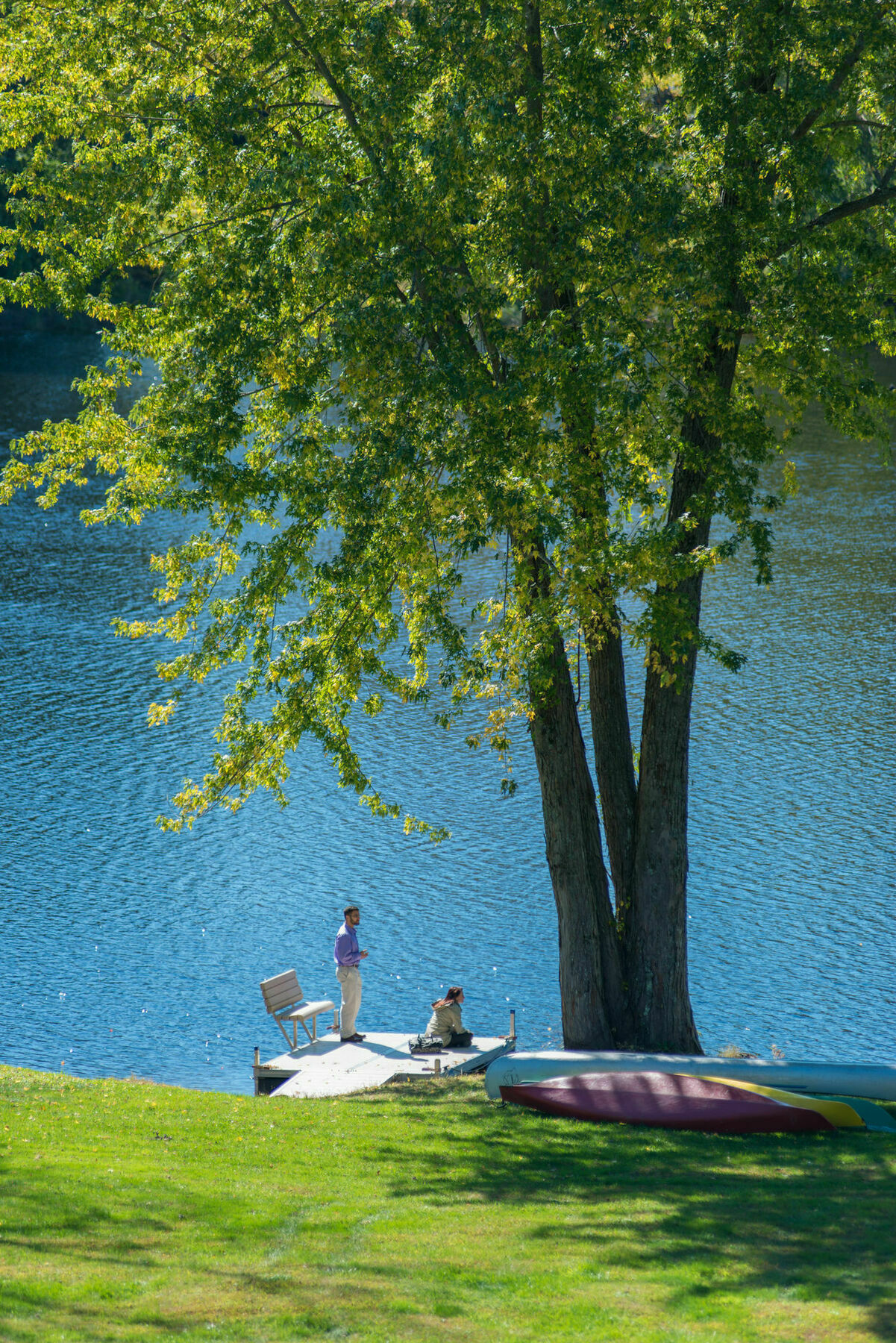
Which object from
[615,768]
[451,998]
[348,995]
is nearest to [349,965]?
[348,995]

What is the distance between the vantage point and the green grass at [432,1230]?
261 inches

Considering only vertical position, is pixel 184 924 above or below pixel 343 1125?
above

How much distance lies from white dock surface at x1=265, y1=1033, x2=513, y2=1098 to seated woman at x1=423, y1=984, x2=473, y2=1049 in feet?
0.40

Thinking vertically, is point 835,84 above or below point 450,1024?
above

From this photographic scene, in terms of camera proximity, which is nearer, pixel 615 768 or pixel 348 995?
pixel 615 768

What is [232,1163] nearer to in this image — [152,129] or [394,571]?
[394,571]

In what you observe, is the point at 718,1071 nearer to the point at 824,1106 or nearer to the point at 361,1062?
the point at 824,1106

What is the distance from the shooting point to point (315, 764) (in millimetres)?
28719

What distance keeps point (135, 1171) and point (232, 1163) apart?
928mm

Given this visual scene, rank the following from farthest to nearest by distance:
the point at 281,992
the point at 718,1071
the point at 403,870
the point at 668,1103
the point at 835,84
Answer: the point at 403,870
the point at 281,992
the point at 835,84
the point at 718,1071
the point at 668,1103

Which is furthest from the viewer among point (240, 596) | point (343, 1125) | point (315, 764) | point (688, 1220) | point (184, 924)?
point (315, 764)

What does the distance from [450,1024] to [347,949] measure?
1.60 m

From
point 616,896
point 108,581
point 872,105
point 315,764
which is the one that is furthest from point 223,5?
point 108,581

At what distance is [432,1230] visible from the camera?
8.38 meters
